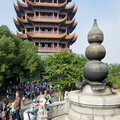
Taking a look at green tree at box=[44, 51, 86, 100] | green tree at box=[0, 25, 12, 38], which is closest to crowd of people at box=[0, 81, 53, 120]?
green tree at box=[44, 51, 86, 100]

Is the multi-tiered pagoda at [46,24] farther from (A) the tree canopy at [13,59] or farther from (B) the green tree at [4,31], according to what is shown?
(B) the green tree at [4,31]

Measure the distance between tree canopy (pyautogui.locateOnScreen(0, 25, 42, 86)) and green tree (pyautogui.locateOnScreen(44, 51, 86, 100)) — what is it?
230 inches

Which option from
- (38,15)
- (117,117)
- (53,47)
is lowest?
(117,117)

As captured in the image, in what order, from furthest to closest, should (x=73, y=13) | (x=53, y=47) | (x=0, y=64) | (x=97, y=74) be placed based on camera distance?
(x=73, y=13) → (x=53, y=47) → (x=0, y=64) → (x=97, y=74)

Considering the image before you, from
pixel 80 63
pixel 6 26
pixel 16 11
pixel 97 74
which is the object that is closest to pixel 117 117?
pixel 97 74

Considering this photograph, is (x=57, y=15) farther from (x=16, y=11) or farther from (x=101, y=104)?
(x=101, y=104)

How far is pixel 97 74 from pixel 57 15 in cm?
3269

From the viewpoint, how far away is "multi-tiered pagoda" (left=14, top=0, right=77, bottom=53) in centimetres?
3278

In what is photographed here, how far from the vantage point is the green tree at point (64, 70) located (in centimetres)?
1286

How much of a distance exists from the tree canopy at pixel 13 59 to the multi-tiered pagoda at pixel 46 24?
1233cm

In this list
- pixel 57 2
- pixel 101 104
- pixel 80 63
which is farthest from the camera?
pixel 57 2

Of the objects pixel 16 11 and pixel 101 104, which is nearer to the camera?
pixel 101 104

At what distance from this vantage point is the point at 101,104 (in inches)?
182

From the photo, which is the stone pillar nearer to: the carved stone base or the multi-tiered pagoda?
the carved stone base
